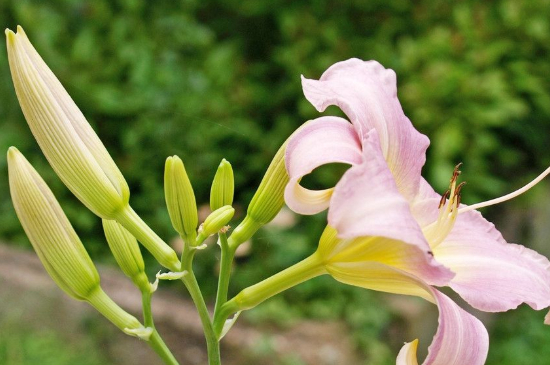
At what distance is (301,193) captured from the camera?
1.83ft

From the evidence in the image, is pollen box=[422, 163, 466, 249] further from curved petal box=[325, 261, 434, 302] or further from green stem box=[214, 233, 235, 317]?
green stem box=[214, 233, 235, 317]

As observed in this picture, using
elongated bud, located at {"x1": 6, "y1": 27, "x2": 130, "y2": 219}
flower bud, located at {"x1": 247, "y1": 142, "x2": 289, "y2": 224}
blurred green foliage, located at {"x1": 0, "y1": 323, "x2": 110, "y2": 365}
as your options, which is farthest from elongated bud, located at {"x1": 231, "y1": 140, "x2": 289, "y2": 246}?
blurred green foliage, located at {"x1": 0, "y1": 323, "x2": 110, "y2": 365}

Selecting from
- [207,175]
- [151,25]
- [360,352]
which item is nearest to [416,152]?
[207,175]

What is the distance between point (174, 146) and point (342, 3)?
1951 mm

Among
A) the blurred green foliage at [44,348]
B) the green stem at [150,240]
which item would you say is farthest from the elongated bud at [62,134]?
the blurred green foliage at [44,348]

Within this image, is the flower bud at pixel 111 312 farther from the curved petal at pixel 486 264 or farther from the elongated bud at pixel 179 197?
the curved petal at pixel 486 264

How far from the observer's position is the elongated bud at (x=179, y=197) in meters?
0.61

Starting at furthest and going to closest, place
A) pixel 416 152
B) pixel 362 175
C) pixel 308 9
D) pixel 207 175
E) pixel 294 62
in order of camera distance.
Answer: pixel 308 9 → pixel 294 62 → pixel 207 175 → pixel 416 152 → pixel 362 175

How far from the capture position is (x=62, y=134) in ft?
1.93

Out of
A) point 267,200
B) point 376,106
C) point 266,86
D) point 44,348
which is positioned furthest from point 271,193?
point 44,348

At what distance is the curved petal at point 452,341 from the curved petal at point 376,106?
12 cm

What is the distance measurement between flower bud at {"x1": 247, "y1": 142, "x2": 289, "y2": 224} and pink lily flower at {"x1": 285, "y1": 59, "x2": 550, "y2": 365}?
57mm

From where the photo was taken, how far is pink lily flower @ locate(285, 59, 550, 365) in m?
0.50

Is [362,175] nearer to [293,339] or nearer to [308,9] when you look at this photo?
[293,339]
